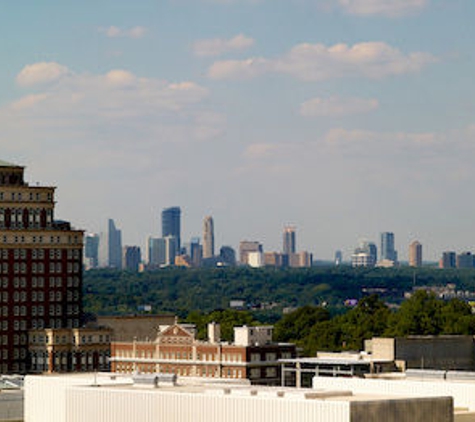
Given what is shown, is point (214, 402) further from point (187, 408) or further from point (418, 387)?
point (418, 387)

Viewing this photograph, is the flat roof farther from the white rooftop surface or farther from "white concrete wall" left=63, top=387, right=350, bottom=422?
"white concrete wall" left=63, top=387, right=350, bottom=422

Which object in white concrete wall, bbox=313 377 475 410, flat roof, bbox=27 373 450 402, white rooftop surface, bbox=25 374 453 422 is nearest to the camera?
white rooftop surface, bbox=25 374 453 422

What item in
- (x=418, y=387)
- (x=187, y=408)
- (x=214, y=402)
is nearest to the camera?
(x=214, y=402)

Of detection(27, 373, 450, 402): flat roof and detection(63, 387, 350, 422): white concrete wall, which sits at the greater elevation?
detection(27, 373, 450, 402): flat roof

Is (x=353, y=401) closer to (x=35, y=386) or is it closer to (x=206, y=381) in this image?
(x=206, y=381)

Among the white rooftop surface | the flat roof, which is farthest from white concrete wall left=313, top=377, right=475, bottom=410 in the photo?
the white rooftop surface

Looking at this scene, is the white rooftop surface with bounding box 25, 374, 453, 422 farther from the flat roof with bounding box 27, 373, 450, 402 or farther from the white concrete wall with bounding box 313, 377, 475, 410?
the white concrete wall with bounding box 313, 377, 475, 410

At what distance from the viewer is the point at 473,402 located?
185750mm

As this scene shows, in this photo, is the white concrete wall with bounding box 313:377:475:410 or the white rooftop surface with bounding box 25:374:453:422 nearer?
the white rooftop surface with bounding box 25:374:453:422

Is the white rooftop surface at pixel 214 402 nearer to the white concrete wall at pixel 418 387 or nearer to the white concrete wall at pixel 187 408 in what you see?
the white concrete wall at pixel 187 408

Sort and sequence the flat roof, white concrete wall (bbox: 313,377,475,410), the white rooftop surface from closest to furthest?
the white rooftop surface → the flat roof → white concrete wall (bbox: 313,377,475,410)

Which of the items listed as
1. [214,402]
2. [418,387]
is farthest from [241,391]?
[418,387]

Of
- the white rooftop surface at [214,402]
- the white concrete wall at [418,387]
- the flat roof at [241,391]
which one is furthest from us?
the white concrete wall at [418,387]

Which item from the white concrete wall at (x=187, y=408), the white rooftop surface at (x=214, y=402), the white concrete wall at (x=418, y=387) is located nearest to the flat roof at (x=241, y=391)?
the white rooftop surface at (x=214, y=402)
